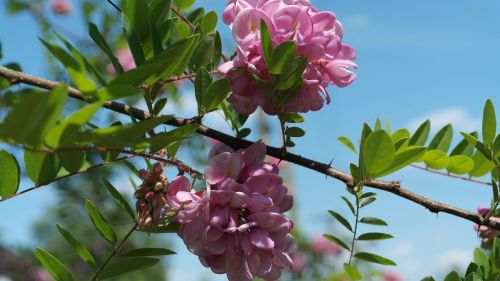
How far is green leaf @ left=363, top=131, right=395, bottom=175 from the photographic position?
69cm

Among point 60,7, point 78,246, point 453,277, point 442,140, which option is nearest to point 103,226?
point 78,246

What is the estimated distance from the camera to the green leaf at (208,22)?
0.91 metres

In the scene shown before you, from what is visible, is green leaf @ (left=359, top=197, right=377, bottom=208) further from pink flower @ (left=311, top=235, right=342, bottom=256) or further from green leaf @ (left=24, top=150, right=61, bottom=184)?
pink flower @ (left=311, top=235, right=342, bottom=256)

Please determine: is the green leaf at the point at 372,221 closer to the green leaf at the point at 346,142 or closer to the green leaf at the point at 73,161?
the green leaf at the point at 346,142

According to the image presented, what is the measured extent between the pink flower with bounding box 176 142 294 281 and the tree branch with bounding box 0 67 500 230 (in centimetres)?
4

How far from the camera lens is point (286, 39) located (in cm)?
78

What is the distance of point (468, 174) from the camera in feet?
3.60

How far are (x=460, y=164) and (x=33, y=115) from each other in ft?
2.53

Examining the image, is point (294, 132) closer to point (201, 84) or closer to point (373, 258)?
point (201, 84)

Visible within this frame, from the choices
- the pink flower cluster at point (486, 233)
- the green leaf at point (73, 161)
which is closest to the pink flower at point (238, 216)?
the green leaf at point (73, 161)

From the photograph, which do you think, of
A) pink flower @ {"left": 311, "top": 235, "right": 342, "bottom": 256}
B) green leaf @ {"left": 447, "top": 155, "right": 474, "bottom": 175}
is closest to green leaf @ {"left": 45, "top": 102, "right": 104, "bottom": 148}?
green leaf @ {"left": 447, "top": 155, "right": 474, "bottom": 175}

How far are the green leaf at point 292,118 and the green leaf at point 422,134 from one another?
0.32m

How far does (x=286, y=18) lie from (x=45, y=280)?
5.26m

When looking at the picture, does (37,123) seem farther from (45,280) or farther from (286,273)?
(45,280)
